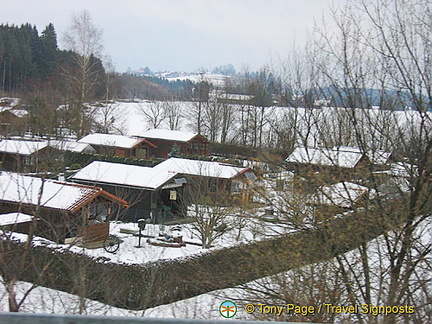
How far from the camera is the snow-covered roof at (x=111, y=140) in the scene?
34.6 m

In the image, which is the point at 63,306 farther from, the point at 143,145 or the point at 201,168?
the point at 143,145

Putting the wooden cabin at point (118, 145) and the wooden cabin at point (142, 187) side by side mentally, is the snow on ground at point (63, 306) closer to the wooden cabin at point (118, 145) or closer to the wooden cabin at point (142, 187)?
the wooden cabin at point (142, 187)

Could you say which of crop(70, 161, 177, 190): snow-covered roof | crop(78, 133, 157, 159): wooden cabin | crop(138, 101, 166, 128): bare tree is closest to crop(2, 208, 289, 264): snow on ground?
crop(70, 161, 177, 190): snow-covered roof

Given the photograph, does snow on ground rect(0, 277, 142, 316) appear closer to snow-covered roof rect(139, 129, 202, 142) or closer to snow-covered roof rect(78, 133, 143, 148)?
snow-covered roof rect(78, 133, 143, 148)

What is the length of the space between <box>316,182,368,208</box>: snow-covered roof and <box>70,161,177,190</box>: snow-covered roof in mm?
12505

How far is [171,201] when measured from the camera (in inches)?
811

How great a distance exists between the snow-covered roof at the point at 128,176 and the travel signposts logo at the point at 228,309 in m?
12.8

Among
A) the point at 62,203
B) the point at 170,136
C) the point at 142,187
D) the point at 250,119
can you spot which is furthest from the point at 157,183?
the point at 250,119

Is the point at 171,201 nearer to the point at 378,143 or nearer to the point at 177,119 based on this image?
the point at 378,143

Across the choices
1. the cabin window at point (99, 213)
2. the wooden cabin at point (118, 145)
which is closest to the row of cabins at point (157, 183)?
the cabin window at point (99, 213)

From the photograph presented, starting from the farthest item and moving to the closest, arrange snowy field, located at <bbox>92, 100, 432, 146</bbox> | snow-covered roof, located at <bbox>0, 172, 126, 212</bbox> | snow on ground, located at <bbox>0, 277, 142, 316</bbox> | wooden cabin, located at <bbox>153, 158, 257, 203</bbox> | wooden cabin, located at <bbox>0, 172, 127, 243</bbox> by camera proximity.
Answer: wooden cabin, located at <bbox>153, 158, 257, 203</bbox>, snow-covered roof, located at <bbox>0, 172, 126, 212</bbox>, wooden cabin, located at <bbox>0, 172, 127, 243</bbox>, snowy field, located at <bbox>92, 100, 432, 146</bbox>, snow on ground, located at <bbox>0, 277, 142, 316</bbox>

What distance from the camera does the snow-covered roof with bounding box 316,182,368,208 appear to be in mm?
6885

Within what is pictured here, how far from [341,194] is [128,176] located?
14197mm

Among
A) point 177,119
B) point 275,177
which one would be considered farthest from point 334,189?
point 177,119
